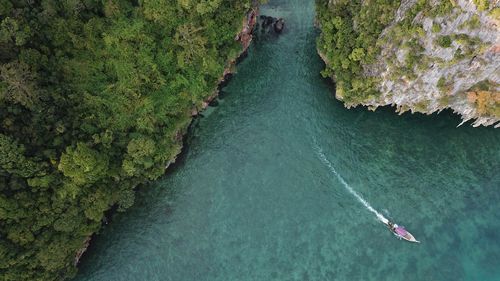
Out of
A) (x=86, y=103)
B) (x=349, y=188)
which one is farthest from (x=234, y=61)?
(x=349, y=188)

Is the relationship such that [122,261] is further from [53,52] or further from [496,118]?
[496,118]

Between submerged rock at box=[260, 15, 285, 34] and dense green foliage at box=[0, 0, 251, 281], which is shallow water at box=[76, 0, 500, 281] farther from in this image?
submerged rock at box=[260, 15, 285, 34]

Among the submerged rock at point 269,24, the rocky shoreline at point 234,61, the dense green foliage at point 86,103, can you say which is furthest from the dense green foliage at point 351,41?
the dense green foliage at point 86,103

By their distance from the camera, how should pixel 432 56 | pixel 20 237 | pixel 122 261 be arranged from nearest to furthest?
pixel 20 237 → pixel 432 56 → pixel 122 261

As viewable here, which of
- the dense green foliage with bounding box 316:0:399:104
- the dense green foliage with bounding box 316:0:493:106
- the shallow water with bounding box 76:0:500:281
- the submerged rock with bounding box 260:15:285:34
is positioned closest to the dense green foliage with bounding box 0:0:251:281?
the shallow water with bounding box 76:0:500:281

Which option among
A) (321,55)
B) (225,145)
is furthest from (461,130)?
(225,145)

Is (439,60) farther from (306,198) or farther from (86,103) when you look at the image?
(86,103)
